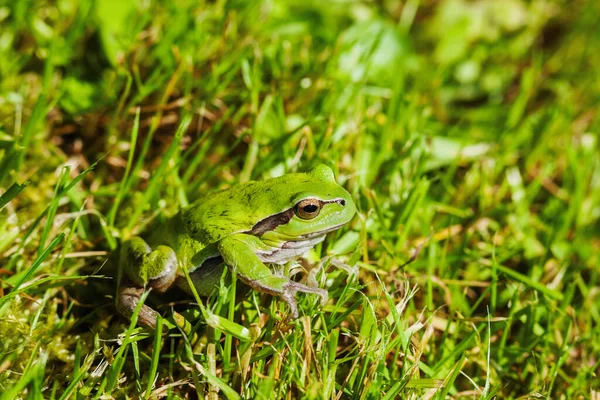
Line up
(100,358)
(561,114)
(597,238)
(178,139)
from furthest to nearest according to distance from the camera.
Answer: (561,114), (597,238), (178,139), (100,358)

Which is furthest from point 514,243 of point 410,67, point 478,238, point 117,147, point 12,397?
point 12,397

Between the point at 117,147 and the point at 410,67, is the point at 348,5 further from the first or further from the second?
the point at 117,147

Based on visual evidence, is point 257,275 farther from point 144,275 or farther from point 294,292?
point 144,275

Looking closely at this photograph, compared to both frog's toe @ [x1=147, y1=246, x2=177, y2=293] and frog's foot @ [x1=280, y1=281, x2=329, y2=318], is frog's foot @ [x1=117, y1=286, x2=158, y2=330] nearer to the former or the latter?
frog's toe @ [x1=147, y1=246, x2=177, y2=293]

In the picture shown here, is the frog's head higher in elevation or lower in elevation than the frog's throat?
higher

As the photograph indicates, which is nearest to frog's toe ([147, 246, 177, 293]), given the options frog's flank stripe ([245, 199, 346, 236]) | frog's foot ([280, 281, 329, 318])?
frog's flank stripe ([245, 199, 346, 236])

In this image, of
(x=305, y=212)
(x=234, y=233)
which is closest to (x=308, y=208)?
(x=305, y=212)
